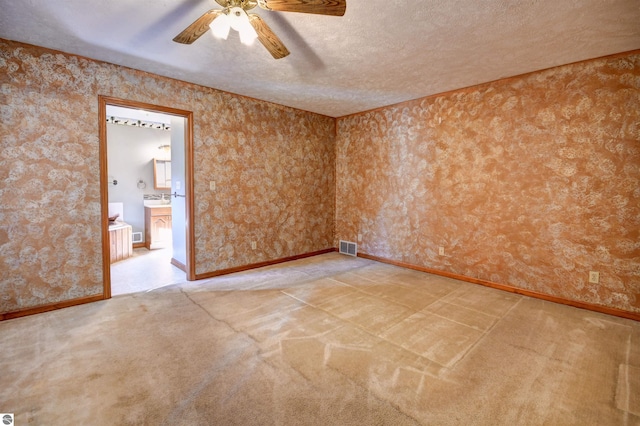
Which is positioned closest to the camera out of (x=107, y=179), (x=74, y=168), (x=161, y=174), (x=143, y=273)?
(x=74, y=168)

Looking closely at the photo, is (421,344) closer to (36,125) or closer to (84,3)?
(84,3)

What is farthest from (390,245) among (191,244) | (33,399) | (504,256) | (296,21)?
(33,399)

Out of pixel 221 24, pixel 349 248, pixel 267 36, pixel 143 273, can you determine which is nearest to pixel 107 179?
pixel 143 273

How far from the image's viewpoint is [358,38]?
8.37 ft

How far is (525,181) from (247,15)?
10.9 ft

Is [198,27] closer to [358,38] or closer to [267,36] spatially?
[267,36]

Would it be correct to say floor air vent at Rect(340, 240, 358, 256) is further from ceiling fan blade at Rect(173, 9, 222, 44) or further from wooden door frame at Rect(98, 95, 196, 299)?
ceiling fan blade at Rect(173, 9, 222, 44)

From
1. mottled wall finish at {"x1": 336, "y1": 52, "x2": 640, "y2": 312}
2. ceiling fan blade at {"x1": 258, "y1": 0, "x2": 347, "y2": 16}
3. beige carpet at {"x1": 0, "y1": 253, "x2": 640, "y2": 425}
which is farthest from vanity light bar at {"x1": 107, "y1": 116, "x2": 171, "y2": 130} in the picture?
ceiling fan blade at {"x1": 258, "y1": 0, "x2": 347, "y2": 16}

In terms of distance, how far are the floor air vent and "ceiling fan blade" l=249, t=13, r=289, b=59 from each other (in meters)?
3.64

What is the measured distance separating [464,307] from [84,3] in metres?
4.11

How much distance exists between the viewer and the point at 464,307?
310cm

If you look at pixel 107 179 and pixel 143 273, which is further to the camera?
pixel 143 273

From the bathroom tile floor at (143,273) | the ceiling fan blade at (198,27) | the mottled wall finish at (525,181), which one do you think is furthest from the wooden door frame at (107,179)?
the mottled wall finish at (525,181)

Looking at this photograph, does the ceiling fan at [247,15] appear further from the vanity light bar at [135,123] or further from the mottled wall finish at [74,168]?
the vanity light bar at [135,123]
